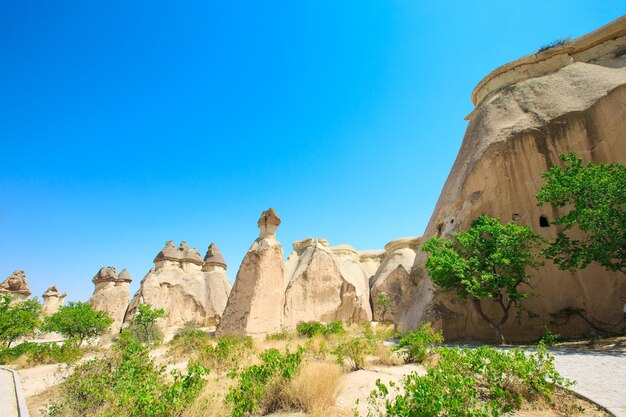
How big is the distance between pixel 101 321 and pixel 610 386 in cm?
2133

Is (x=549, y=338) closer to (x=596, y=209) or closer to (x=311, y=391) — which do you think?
(x=596, y=209)

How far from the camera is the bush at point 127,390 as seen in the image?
141 inches

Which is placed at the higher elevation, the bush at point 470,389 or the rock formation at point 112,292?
the rock formation at point 112,292

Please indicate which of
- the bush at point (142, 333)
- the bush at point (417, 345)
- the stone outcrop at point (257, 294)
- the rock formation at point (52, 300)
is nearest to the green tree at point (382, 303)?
the stone outcrop at point (257, 294)

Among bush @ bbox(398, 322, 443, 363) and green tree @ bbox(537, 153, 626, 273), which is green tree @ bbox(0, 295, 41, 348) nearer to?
bush @ bbox(398, 322, 443, 363)

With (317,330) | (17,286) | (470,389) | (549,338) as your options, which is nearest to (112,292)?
(17,286)

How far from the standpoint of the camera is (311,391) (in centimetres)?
462

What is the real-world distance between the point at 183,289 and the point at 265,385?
2385cm

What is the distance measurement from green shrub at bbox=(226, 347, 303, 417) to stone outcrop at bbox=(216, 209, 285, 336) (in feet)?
22.8

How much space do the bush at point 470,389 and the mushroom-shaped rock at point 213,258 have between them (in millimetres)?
28767

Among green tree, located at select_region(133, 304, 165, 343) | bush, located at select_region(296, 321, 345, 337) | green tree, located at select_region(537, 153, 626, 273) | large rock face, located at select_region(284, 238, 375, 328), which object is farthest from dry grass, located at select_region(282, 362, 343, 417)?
green tree, located at select_region(133, 304, 165, 343)

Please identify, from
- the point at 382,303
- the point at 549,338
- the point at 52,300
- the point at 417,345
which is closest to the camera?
the point at 549,338

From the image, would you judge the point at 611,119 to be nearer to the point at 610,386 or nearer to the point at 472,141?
the point at 472,141

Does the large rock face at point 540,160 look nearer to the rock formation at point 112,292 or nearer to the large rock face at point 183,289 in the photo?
the large rock face at point 183,289
